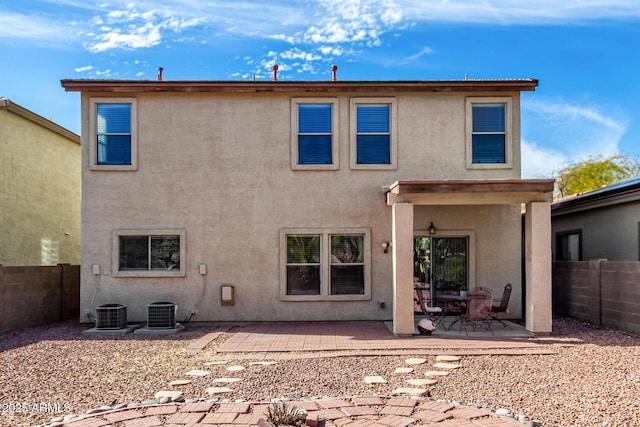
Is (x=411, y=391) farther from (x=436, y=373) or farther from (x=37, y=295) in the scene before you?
(x=37, y=295)

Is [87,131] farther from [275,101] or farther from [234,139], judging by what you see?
[275,101]

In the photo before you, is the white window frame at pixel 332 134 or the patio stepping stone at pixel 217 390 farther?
the white window frame at pixel 332 134

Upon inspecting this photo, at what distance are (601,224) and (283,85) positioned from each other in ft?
31.0

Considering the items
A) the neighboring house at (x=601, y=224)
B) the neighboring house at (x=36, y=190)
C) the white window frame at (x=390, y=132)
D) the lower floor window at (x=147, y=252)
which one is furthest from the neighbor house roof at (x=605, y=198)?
the neighboring house at (x=36, y=190)

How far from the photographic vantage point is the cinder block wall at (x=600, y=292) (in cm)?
1090

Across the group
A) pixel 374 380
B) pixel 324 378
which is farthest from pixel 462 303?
pixel 324 378

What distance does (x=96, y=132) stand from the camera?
13.1 m

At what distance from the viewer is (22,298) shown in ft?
41.2

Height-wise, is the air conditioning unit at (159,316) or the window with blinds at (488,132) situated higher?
the window with blinds at (488,132)

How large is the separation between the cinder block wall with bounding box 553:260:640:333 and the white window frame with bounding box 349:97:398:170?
17.2ft

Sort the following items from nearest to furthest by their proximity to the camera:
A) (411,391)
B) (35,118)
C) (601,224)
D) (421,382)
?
1. (411,391)
2. (421,382)
3. (601,224)
4. (35,118)

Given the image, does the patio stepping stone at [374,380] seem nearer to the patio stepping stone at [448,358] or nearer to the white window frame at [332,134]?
the patio stepping stone at [448,358]

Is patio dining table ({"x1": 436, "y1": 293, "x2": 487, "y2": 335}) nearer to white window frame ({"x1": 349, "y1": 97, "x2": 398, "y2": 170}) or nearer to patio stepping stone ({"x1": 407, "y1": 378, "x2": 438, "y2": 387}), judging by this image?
white window frame ({"x1": 349, "y1": 97, "x2": 398, "y2": 170})

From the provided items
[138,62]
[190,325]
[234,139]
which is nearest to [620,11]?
[234,139]
